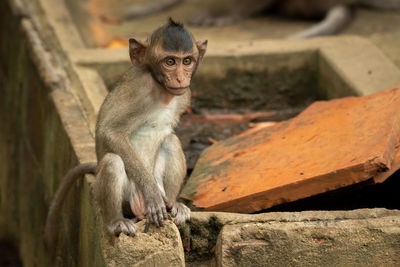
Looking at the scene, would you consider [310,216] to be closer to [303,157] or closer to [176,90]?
[176,90]

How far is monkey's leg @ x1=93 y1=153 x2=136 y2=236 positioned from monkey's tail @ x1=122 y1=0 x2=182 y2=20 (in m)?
6.90

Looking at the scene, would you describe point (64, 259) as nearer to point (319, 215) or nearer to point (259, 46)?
point (319, 215)

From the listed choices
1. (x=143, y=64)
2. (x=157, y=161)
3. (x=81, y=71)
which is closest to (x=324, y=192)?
(x=157, y=161)

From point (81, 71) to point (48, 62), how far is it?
14.3 inches

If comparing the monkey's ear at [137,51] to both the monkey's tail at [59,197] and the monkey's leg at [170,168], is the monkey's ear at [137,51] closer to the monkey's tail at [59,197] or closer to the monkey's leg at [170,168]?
the monkey's leg at [170,168]

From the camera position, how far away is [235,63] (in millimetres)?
8023

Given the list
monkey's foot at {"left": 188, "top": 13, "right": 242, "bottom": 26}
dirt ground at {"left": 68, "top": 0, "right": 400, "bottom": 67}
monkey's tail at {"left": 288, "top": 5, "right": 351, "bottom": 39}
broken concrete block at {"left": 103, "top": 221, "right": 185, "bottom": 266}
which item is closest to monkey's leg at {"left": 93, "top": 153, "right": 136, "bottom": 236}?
broken concrete block at {"left": 103, "top": 221, "right": 185, "bottom": 266}

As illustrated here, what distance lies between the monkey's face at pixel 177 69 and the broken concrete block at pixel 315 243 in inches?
34.4

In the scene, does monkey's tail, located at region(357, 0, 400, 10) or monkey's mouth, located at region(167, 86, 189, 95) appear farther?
monkey's tail, located at region(357, 0, 400, 10)

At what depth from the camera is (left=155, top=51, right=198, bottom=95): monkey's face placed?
14.4ft

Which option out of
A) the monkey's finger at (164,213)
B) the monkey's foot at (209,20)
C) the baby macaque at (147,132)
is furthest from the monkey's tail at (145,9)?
the monkey's finger at (164,213)

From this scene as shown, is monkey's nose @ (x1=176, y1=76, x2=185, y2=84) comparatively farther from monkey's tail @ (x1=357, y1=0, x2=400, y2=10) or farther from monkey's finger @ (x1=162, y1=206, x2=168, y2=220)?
monkey's tail @ (x1=357, y1=0, x2=400, y2=10)

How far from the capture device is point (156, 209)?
4.21m

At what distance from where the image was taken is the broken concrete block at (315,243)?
4.07 metres
